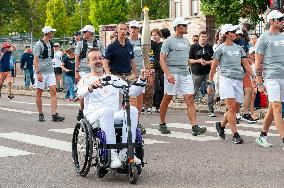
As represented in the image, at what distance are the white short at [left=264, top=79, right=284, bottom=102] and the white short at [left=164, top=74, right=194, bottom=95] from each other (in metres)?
2.00

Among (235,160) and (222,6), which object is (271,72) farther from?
(222,6)

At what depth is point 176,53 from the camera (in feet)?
41.4

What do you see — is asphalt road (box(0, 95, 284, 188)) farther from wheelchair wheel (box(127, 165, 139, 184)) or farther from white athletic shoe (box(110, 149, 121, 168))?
white athletic shoe (box(110, 149, 121, 168))

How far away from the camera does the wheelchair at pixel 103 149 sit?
7926mm

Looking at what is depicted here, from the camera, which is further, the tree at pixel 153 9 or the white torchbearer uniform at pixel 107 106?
the tree at pixel 153 9

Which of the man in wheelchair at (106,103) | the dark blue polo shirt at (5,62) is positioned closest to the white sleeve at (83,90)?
the man in wheelchair at (106,103)

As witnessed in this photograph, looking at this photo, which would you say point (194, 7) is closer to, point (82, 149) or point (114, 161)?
point (82, 149)

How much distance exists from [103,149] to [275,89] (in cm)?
357

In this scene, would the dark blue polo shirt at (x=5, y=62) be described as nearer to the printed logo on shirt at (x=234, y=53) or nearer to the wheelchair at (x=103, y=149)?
the printed logo on shirt at (x=234, y=53)

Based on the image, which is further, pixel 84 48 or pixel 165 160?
pixel 84 48

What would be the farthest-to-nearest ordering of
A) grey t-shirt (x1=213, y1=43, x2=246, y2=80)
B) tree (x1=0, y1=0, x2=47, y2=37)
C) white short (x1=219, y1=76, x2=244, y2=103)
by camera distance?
tree (x1=0, y1=0, x2=47, y2=37)
grey t-shirt (x1=213, y1=43, x2=246, y2=80)
white short (x1=219, y1=76, x2=244, y2=103)

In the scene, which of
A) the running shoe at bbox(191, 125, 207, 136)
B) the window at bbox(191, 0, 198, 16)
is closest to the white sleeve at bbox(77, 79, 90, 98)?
the running shoe at bbox(191, 125, 207, 136)

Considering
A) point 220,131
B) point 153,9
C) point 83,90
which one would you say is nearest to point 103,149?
point 83,90

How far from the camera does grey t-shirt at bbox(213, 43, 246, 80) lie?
468 inches
